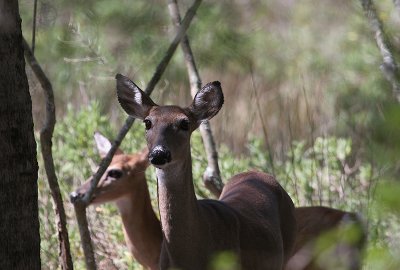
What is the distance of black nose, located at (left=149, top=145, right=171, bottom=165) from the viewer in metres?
4.84

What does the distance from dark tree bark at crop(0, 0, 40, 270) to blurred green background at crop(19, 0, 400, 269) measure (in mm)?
1227

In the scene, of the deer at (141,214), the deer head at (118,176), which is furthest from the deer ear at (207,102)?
the deer head at (118,176)

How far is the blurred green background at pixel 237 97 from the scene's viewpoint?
659 centimetres

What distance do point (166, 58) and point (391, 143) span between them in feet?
12.6

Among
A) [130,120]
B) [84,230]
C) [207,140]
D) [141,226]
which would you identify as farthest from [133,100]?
[141,226]

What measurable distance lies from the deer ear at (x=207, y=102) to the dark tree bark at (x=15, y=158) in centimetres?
197

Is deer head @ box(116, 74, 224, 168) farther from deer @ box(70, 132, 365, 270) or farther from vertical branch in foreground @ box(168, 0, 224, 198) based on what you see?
deer @ box(70, 132, 365, 270)

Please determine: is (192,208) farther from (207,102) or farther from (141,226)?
(141,226)

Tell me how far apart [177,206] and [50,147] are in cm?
84

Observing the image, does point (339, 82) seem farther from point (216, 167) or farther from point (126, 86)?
point (126, 86)

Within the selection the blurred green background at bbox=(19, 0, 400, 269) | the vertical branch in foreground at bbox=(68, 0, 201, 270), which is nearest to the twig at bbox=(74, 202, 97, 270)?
the vertical branch in foreground at bbox=(68, 0, 201, 270)

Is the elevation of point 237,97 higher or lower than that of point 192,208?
higher

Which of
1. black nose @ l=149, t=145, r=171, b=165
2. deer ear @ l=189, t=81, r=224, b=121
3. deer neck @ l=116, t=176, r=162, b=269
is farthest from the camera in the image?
deer neck @ l=116, t=176, r=162, b=269

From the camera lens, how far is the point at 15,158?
11.9 ft
